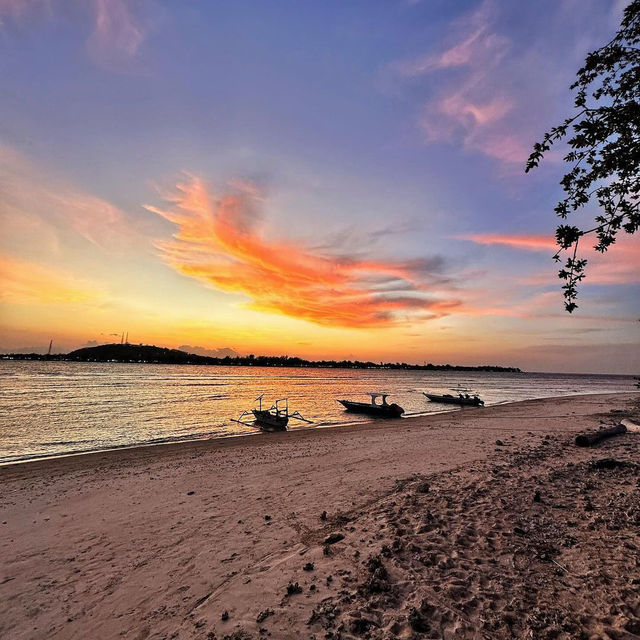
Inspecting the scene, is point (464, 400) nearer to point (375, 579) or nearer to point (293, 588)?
point (375, 579)

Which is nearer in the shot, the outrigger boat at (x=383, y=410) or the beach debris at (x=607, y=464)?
the beach debris at (x=607, y=464)

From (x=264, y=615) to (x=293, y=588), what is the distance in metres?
0.63

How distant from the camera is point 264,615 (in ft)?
16.3

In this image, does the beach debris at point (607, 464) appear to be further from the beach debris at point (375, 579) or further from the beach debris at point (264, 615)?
the beach debris at point (264, 615)

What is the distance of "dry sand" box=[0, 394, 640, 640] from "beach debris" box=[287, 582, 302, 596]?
0.06 ft

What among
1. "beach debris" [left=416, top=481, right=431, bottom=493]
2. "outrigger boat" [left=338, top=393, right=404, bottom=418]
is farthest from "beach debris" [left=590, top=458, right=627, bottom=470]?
"outrigger boat" [left=338, top=393, right=404, bottom=418]

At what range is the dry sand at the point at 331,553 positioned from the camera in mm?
4840

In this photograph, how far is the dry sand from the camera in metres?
4.84

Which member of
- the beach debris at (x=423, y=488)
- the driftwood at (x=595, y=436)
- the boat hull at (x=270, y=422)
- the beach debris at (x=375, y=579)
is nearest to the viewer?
the beach debris at (x=375, y=579)

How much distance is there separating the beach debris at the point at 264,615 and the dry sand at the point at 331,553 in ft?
0.22

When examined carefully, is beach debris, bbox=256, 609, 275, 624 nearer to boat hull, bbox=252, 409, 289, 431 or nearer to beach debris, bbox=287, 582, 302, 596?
beach debris, bbox=287, 582, 302, 596

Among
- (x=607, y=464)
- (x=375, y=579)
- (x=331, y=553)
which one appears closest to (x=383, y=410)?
(x=607, y=464)

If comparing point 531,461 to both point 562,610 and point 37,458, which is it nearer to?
point 562,610

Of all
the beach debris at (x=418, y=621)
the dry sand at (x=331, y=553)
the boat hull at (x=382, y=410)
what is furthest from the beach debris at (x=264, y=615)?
the boat hull at (x=382, y=410)
